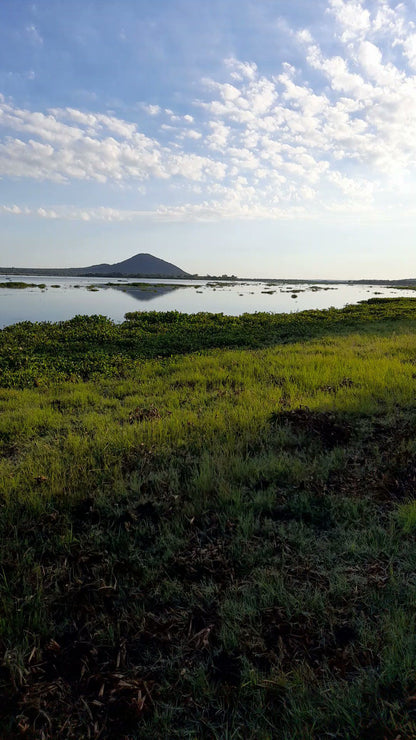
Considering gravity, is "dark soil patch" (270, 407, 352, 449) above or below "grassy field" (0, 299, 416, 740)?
above

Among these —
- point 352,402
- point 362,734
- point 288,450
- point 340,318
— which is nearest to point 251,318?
point 340,318

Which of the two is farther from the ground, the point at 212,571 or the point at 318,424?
the point at 318,424

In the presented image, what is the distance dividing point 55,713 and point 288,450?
4.58m

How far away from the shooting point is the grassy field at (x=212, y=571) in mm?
2471

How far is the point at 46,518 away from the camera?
4.50m

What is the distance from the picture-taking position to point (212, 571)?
3627 millimetres

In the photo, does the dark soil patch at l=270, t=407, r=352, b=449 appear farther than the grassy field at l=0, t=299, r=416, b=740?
Yes

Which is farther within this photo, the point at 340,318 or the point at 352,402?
the point at 340,318

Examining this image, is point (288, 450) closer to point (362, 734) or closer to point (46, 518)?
point (46, 518)

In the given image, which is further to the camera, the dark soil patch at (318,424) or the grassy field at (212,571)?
the dark soil patch at (318,424)

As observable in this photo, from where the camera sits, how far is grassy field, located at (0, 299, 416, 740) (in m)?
2.47

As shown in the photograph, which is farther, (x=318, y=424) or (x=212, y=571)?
(x=318, y=424)

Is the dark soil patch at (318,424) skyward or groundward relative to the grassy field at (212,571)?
skyward

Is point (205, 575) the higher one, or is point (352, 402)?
point (352, 402)
